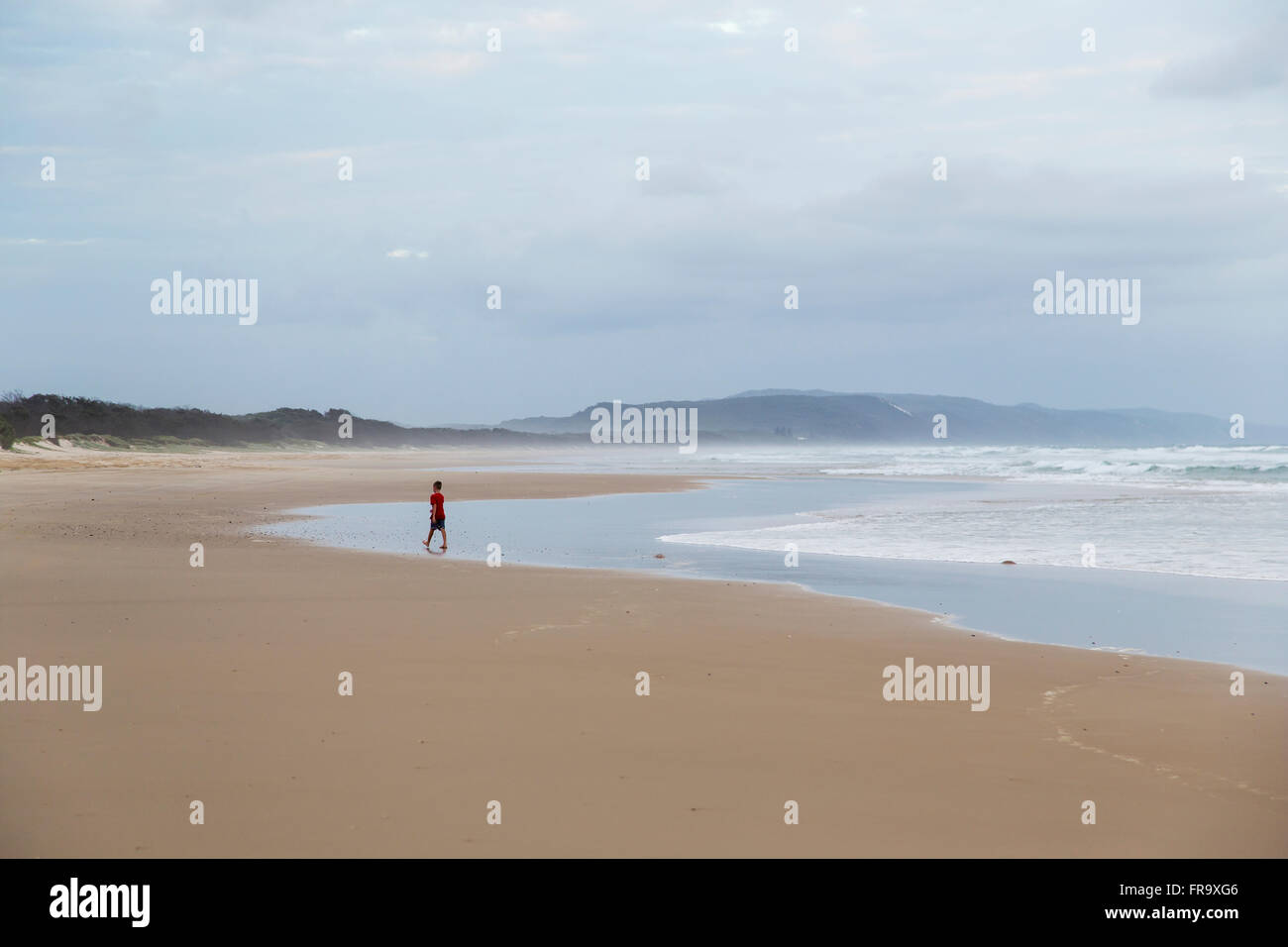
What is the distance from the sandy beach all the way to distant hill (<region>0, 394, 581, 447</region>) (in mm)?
68665

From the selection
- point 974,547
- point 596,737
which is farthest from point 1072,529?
point 596,737

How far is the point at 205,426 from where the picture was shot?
10438cm

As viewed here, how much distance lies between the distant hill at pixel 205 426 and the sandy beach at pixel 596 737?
68.7 metres

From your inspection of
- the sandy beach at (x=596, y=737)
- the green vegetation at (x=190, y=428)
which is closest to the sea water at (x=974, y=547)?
the sandy beach at (x=596, y=737)

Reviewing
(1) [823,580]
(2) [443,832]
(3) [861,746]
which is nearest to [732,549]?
(1) [823,580]

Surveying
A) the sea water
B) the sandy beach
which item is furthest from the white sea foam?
the sandy beach

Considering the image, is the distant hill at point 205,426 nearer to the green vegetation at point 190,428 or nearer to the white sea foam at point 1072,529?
the green vegetation at point 190,428

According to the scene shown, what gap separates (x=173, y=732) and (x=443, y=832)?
2.41m

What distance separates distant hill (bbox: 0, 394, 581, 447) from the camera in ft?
261

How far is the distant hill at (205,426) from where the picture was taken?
7944cm
